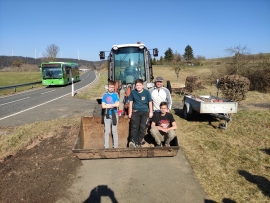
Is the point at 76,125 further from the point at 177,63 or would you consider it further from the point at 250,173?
the point at 177,63

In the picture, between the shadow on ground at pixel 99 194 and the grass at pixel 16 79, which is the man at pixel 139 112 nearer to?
the shadow on ground at pixel 99 194

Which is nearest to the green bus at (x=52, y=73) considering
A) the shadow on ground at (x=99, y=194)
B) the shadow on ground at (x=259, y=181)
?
the shadow on ground at (x=99, y=194)

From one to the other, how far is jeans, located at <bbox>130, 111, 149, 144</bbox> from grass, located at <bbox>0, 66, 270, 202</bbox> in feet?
4.17

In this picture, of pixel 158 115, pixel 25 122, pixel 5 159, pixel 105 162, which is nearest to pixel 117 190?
pixel 105 162

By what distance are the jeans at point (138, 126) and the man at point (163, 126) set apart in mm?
220

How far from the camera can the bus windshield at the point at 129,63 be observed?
8664 millimetres

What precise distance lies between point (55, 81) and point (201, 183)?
24.9 metres

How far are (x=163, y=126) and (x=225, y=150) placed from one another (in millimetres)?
1798

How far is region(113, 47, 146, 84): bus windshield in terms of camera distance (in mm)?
8664

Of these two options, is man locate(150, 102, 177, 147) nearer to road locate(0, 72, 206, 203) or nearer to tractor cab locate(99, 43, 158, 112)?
road locate(0, 72, 206, 203)

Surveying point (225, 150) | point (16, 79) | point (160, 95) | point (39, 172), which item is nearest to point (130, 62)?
point (160, 95)

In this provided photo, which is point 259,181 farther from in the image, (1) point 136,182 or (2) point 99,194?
(2) point 99,194

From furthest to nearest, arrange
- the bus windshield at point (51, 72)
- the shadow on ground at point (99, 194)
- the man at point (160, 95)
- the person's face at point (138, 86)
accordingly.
→ the bus windshield at point (51, 72), the man at point (160, 95), the person's face at point (138, 86), the shadow on ground at point (99, 194)

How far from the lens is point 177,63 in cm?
2506
